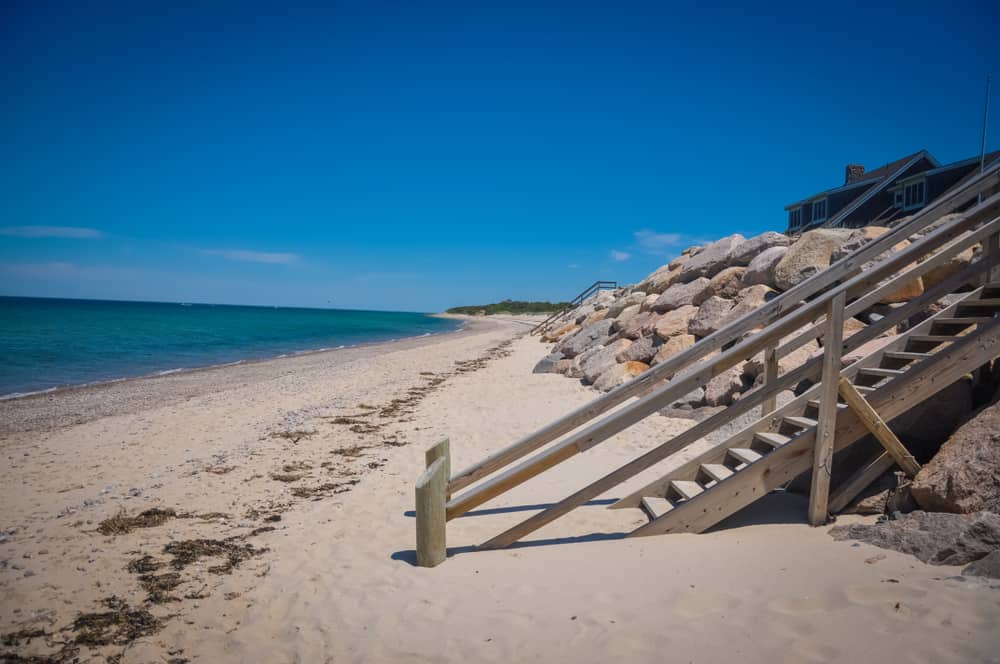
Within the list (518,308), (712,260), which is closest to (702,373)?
(712,260)

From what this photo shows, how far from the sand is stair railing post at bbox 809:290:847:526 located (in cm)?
20

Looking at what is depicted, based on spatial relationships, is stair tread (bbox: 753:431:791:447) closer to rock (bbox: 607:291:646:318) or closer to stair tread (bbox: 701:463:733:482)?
stair tread (bbox: 701:463:733:482)

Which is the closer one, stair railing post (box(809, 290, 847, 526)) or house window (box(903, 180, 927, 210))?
stair railing post (box(809, 290, 847, 526))

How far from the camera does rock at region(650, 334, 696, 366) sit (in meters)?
10.3

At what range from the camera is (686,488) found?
4688 mm

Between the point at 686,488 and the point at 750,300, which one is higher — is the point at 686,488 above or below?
below

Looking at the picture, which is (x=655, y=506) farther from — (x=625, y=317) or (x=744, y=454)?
(x=625, y=317)

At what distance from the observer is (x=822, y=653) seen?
2494 millimetres

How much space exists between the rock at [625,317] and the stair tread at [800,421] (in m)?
10.0

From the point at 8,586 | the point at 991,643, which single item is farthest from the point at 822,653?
the point at 8,586

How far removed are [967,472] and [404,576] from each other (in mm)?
3920

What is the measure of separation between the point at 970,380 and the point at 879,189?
28107mm

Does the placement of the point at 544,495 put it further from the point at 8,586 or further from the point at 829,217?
the point at 829,217

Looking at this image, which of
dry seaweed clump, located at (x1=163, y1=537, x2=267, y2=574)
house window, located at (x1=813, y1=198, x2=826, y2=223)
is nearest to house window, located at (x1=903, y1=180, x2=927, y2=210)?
house window, located at (x1=813, y1=198, x2=826, y2=223)
